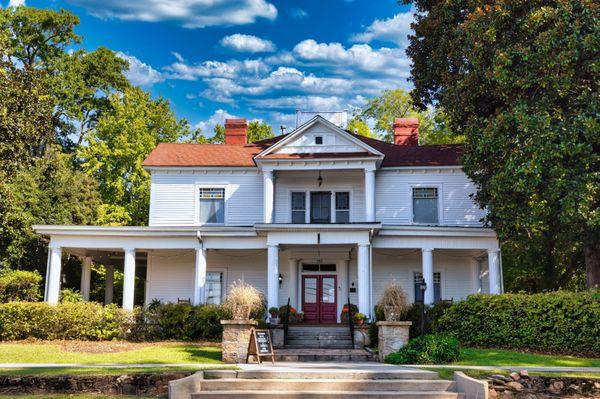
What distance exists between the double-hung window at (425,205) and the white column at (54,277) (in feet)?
45.7

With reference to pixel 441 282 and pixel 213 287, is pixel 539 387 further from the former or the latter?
pixel 213 287

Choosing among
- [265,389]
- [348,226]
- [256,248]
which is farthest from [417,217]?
[265,389]

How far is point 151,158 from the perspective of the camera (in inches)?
1004

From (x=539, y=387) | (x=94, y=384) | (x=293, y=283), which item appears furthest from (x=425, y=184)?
(x=94, y=384)

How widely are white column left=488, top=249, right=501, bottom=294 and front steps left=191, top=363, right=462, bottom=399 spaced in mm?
10170

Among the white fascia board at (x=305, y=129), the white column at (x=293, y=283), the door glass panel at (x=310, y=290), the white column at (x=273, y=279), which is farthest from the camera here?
the door glass panel at (x=310, y=290)

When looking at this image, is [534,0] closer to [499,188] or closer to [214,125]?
[499,188]

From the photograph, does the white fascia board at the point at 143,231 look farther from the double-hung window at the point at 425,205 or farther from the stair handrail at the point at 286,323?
the double-hung window at the point at 425,205

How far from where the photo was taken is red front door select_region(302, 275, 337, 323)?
77.6 feet

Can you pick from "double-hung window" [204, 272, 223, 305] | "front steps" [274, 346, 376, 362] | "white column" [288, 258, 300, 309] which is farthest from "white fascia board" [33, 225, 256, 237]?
"front steps" [274, 346, 376, 362]

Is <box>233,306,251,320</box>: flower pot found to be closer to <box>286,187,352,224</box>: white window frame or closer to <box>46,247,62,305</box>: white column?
<box>46,247,62,305</box>: white column

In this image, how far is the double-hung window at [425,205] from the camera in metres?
24.6

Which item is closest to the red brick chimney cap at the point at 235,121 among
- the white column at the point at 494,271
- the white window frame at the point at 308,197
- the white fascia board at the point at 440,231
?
the white window frame at the point at 308,197

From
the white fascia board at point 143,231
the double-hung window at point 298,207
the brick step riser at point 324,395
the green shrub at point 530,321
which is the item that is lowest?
the brick step riser at point 324,395
